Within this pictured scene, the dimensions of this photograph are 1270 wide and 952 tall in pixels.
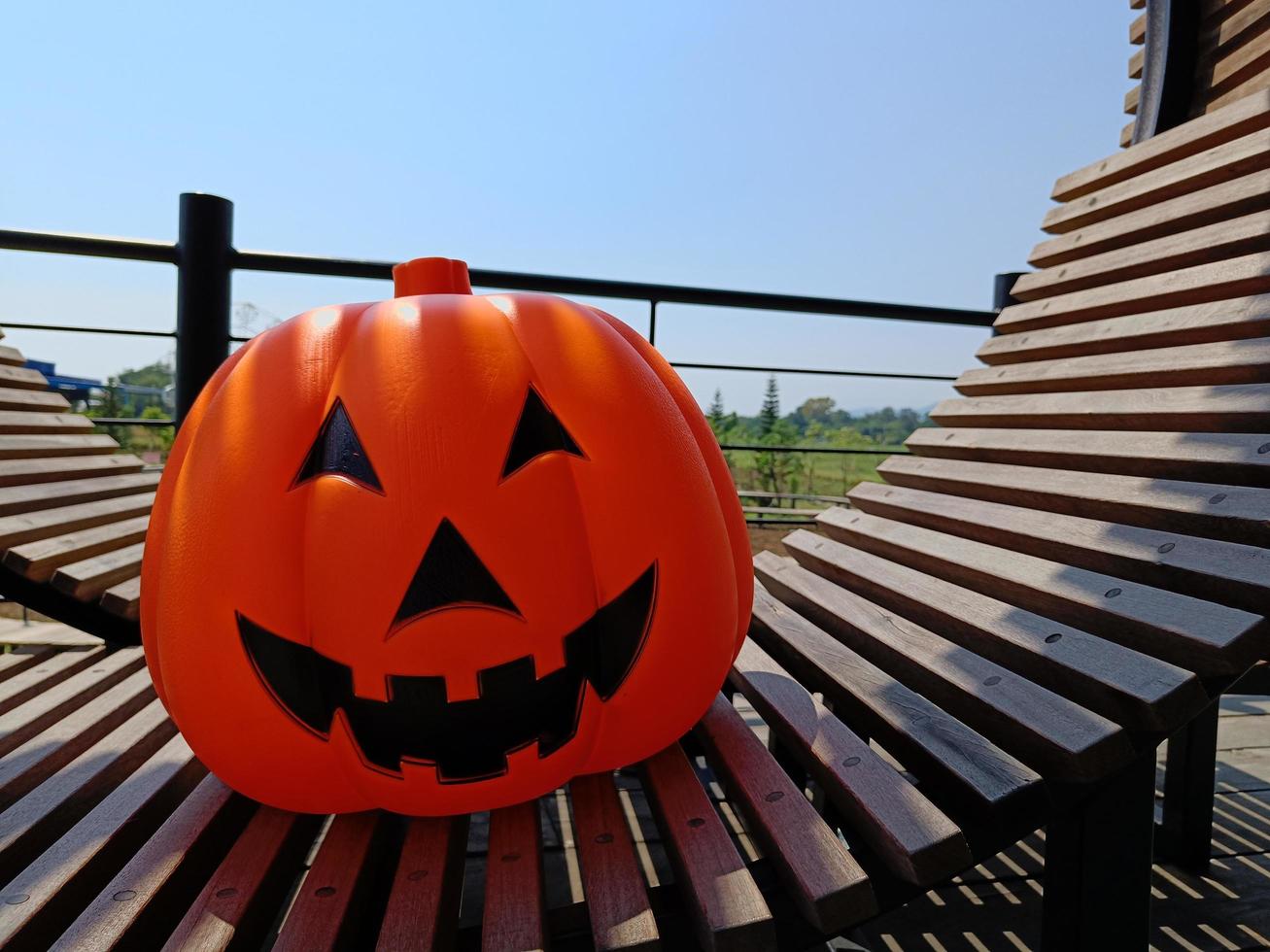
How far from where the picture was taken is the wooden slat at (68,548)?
1.80 m

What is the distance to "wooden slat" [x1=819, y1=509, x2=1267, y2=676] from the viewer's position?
112 cm

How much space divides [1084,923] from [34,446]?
9.04 feet

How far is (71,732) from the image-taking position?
1.39m

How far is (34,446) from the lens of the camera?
7.13 ft

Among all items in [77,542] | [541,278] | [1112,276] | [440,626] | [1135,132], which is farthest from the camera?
[1135,132]

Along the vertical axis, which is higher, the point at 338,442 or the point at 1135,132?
the point at 1135,132

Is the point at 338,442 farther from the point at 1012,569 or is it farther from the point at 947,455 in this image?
the point at 947,455

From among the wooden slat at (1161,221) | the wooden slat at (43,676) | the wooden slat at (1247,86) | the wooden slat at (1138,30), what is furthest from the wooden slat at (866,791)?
the wooden slat at (1138,30)

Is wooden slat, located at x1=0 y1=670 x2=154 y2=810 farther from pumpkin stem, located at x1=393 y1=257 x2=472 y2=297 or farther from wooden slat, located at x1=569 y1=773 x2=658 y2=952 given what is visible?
pumpkin stem, located at x1=393 y1=257 x2=472 y2=297

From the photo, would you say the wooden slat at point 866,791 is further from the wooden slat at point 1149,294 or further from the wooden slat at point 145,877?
the wooden slat at point 1149,294

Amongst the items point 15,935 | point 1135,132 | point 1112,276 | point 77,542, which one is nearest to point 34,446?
point 77,542

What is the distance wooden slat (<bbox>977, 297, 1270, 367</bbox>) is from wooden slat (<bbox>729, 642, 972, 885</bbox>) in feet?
4.44

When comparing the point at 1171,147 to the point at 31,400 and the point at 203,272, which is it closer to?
the point at 203,272

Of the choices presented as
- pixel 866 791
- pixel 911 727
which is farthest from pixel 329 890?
pixel 911 727
